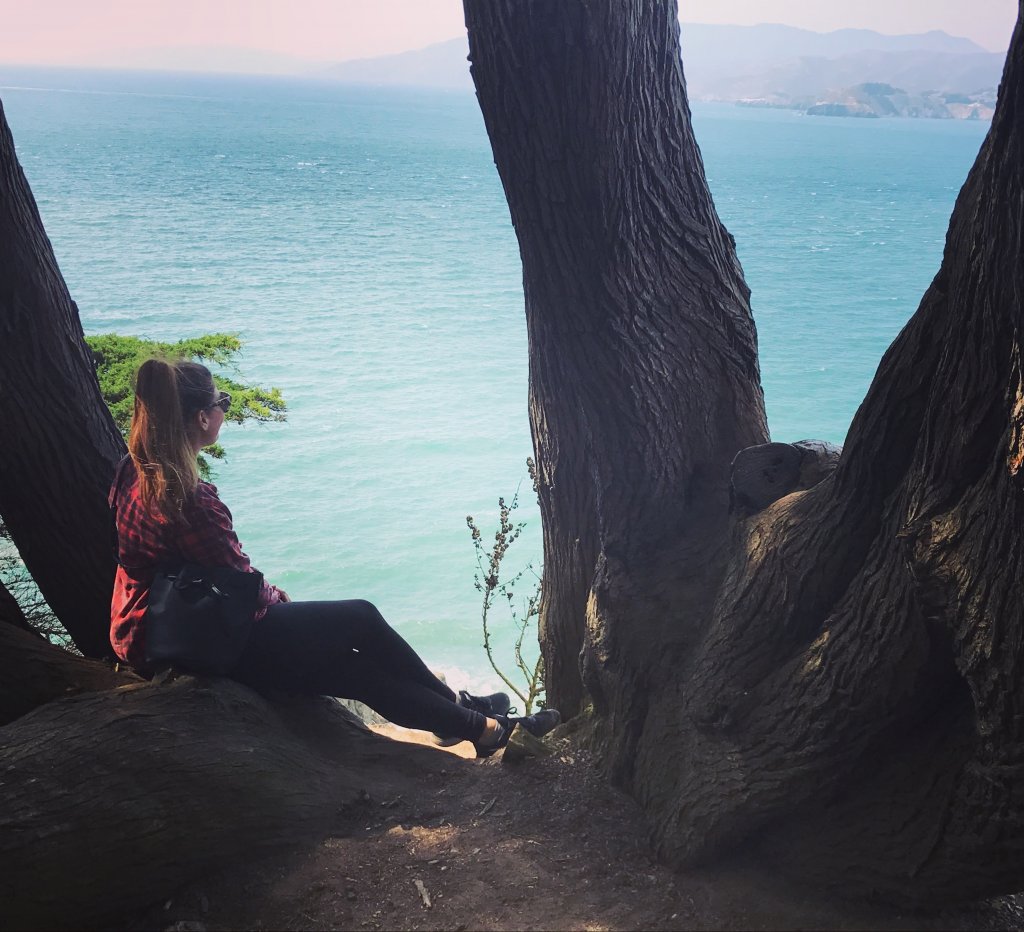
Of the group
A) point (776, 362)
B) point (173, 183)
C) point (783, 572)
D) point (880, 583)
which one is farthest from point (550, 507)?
point (173, 183)

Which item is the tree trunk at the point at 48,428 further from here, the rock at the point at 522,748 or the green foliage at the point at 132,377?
the green foliage at the point at 132,377

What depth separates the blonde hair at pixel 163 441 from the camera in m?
3.22

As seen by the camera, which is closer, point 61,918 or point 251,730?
point 61,918

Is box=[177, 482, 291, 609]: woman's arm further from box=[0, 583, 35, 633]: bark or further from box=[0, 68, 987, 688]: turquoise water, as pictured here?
box=[0, 68, 987, 688]: turquoise water

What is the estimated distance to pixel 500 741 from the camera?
13.2ft

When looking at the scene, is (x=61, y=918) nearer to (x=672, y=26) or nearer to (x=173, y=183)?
(x=672, y=26)

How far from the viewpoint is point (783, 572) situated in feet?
10.00

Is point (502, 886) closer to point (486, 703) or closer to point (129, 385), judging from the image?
point (486, 703)

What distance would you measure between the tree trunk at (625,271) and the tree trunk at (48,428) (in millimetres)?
1828

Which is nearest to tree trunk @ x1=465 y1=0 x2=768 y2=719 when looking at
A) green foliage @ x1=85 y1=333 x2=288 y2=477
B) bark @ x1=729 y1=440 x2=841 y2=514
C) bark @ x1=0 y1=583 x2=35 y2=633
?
bark @ x1=729 y1=440 x2=841 y2=514

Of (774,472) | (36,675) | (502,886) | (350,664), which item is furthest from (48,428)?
(774,472)

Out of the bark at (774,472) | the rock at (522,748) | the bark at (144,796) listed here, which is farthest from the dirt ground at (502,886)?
the bark at (774,472)

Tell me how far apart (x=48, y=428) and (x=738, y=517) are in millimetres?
2675

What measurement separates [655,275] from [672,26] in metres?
1.02
